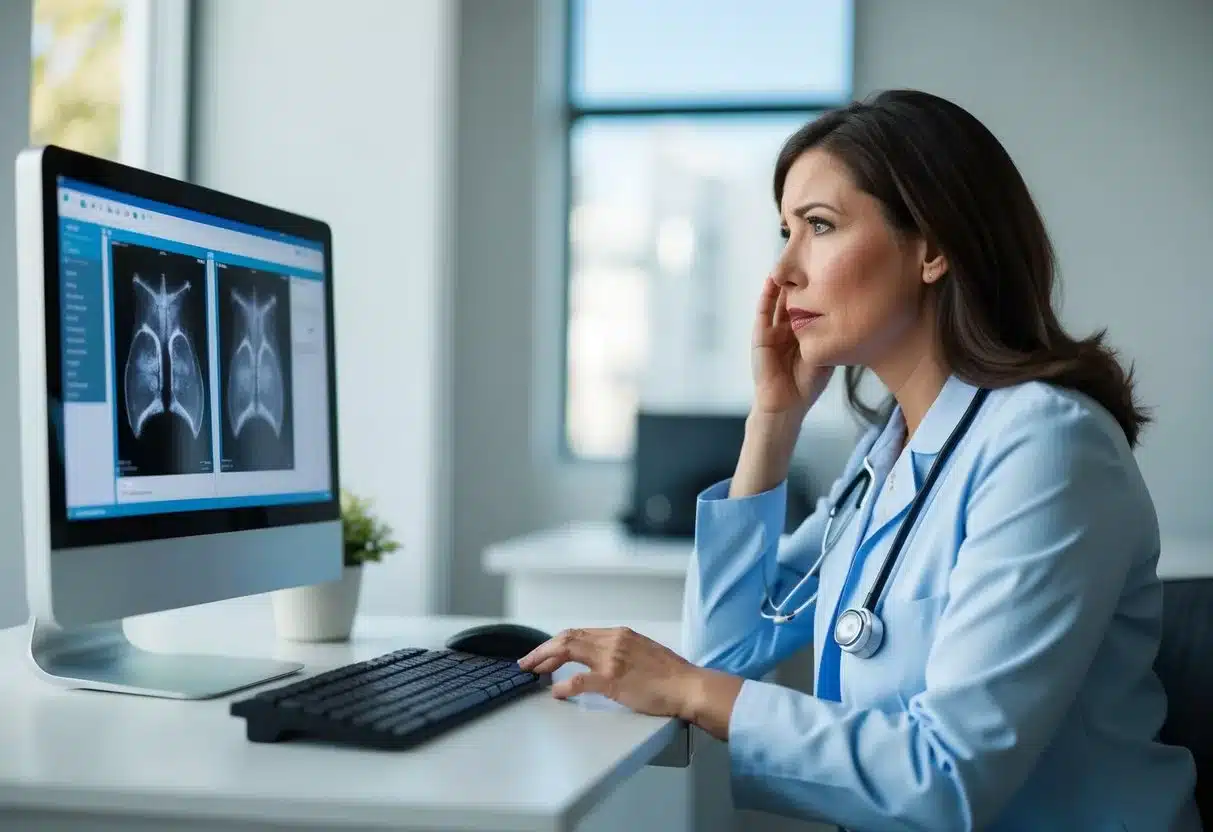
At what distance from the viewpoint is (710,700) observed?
1243 millimetres

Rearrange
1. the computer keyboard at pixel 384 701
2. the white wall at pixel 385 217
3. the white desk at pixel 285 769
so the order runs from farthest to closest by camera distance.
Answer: the white wall at pixel 385 217 → the computer keyboard at pixel 384 701 → the white desk at pixel 285 769

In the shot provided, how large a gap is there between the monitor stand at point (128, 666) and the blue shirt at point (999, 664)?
0.54 meters

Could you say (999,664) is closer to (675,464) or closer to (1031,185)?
(675,464)

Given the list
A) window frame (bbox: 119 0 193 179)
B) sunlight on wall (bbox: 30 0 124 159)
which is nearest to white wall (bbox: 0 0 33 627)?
sunlight on wall (bbox: 30 0 124 159)

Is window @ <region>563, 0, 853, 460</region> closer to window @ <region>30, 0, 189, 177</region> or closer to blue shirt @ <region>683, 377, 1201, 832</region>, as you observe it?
window @ <region>30, 0, 189, 177</region>

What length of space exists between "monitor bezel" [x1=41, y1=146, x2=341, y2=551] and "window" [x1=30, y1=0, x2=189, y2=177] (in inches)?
53.1

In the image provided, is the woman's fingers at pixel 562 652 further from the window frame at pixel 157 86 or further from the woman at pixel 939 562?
the window frame at pixel 157 86

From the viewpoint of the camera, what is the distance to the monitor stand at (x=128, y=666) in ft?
4.35

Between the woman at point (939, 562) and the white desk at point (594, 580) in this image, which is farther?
the white desk at point (594, 580)

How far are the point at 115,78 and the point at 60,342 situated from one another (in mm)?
2189

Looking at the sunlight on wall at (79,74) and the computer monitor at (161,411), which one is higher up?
the sunlight on wall at (79,74)

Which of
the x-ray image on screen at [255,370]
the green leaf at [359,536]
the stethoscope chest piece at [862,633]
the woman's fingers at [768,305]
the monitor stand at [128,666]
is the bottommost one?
the monitor stand at [128,666]

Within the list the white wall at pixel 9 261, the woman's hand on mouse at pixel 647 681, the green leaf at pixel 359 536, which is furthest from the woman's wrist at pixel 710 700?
the white wall at pixel 9 261

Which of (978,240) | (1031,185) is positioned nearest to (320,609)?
(978,240)
